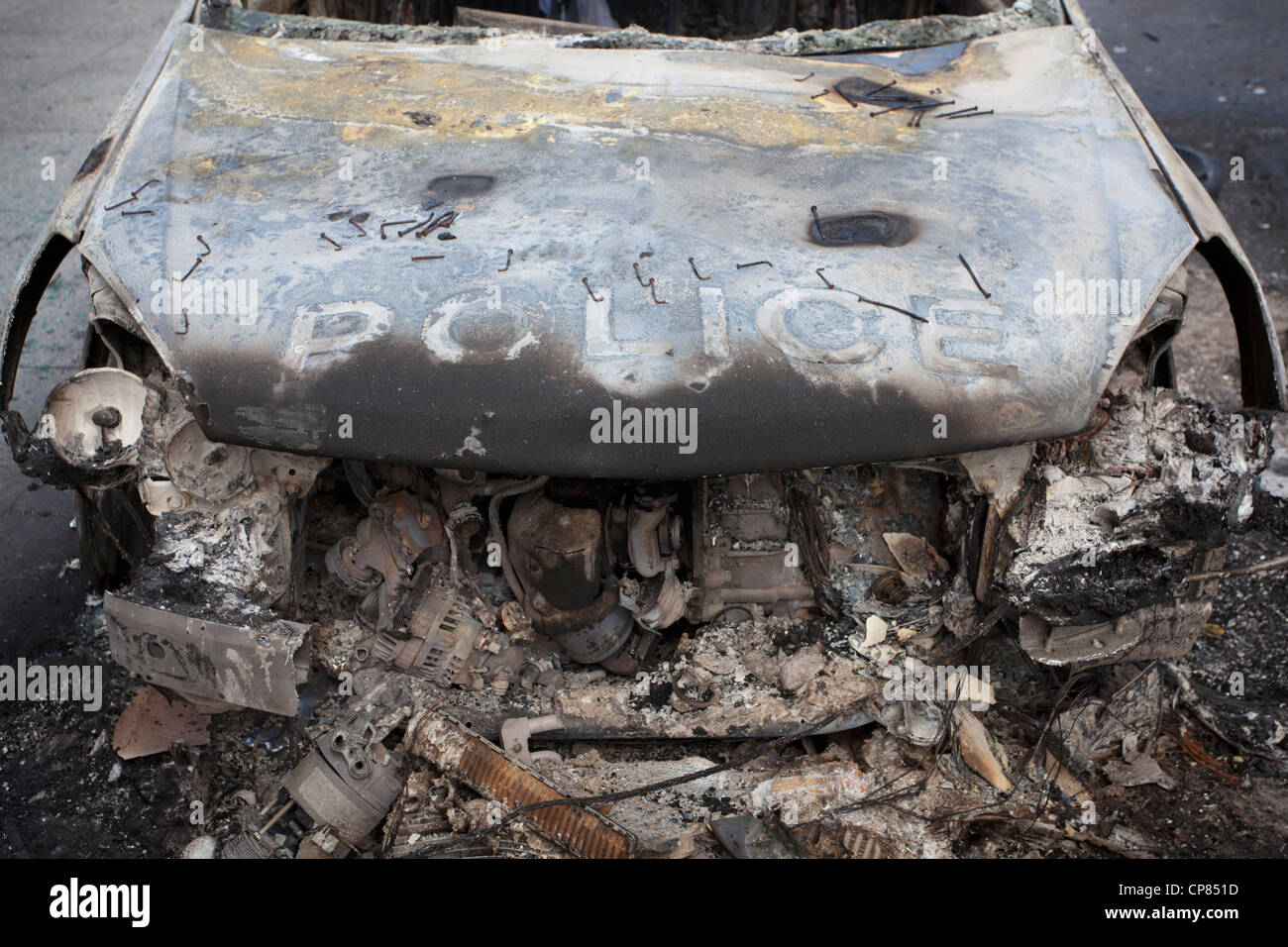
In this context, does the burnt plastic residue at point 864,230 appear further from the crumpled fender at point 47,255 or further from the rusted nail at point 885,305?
the crumpled fender at point 47,255

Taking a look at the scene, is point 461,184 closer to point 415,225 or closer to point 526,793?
point 415,225

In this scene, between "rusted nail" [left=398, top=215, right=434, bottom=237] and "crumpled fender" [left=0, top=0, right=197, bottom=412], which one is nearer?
"rusted nail" [left=398, top=215, right=434, bottom=237]

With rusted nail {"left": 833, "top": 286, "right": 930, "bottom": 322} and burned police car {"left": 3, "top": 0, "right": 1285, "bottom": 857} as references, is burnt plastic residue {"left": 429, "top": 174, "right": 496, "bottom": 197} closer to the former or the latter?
burned police car {"left": 3, "top": 0, "right": 1285, "bottom": 857}

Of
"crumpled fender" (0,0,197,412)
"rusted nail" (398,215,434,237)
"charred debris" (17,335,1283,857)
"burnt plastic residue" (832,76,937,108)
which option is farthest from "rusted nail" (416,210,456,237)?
"burnt plastic residue" (832,76,937,108)

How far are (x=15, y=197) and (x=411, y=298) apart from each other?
3998mm

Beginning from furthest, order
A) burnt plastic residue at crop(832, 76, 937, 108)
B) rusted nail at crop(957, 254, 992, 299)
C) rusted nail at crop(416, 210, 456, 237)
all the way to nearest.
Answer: burnt plastic residue at crop(832, 76, 937, 108) → rusted nail at crop(416, 210, 456, 237) → rusted nail at crop(957, 254, 992, 299)

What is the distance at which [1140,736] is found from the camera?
10.0 feet

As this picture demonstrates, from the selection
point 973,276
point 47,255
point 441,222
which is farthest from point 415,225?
point 973,276

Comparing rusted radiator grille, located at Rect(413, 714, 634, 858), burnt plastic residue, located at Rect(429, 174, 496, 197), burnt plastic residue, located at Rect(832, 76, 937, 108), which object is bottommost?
rusted radiator grille, located at Rect(413, 714, 634, 858)

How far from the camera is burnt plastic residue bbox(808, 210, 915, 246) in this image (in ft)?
8.71

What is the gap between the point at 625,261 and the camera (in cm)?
257

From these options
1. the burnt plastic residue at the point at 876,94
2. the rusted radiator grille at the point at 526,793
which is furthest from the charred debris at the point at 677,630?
the burnt plastic residue at the point at 876,94


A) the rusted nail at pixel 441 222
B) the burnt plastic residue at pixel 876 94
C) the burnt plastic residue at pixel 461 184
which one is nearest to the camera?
the rusted nail at pixel 441 222

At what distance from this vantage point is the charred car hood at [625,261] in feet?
7.95
